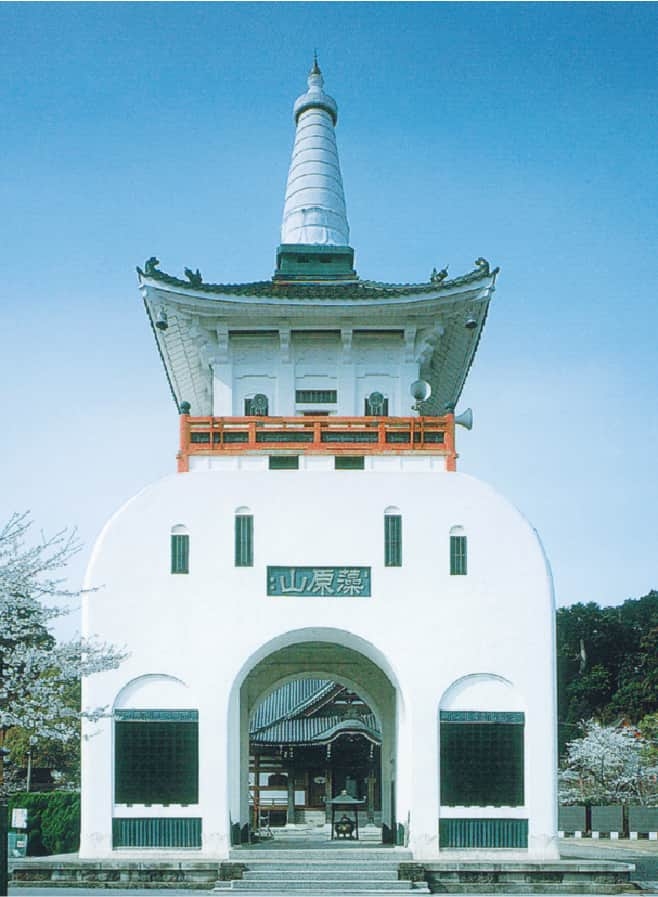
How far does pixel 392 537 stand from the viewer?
21219 millimetres

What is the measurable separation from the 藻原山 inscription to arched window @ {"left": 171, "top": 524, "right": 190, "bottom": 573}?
1469mm

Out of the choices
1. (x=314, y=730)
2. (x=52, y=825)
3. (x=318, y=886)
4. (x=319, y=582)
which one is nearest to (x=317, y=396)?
(x=319, y=582)

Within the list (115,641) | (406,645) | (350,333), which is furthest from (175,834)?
(350,333)

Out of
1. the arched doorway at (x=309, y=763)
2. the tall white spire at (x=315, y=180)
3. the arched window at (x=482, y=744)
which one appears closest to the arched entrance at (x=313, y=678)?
the arched window at (x=482, y=744)

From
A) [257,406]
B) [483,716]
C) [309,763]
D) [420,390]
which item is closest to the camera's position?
[483,716]

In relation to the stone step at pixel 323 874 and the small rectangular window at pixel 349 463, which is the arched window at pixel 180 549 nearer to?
the small rectangular window at pixel 349 463

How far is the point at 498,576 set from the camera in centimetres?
2109

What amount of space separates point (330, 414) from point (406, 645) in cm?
499

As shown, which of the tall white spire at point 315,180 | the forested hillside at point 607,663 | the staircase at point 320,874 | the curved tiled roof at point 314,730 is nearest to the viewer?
the staircase at point 320,874

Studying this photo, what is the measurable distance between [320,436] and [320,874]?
756 cm

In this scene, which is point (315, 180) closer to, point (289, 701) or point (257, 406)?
point (257, 406)

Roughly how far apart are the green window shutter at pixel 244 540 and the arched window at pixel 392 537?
236 centimetres

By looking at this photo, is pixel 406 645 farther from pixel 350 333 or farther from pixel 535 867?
pixel 350 333

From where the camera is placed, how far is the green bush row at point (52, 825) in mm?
24000
